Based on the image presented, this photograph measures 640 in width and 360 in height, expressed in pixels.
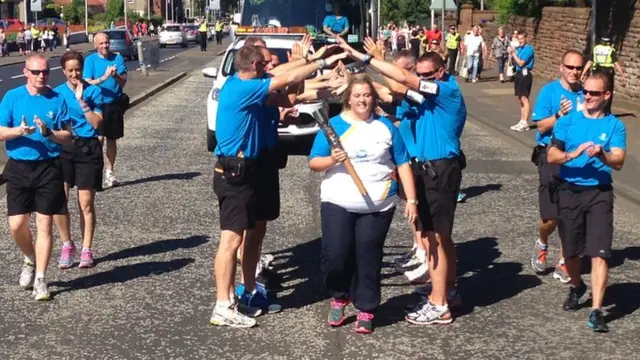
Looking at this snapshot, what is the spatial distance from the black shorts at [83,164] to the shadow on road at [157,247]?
622 millimetres

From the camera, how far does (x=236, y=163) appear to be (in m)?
6.69

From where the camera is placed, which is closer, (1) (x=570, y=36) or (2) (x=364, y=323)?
(2) (x=364, y=323)

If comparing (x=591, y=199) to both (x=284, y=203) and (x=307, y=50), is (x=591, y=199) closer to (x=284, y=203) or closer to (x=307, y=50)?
(x=307, y=50)

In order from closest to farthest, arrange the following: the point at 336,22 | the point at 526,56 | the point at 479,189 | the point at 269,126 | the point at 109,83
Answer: the point at 269,126, the point at 109,83, the point at 479,189, the point at 526,56, the point at 336,22

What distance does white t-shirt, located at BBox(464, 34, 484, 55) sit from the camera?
101ft

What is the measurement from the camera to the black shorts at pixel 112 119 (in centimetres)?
1208

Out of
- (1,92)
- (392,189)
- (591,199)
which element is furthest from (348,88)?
(1,92)

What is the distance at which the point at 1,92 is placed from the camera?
2783cm

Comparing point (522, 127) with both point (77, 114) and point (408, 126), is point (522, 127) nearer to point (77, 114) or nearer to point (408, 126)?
point (77, 114)

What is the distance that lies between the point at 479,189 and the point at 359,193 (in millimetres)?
6486

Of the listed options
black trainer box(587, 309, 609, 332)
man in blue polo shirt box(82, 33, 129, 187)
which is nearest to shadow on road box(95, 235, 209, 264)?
man in blue polo shirt box(82, 33, 129, 187)

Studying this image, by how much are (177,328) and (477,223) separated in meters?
4.58

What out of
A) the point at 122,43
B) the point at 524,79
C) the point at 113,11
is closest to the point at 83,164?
the point at 524,79

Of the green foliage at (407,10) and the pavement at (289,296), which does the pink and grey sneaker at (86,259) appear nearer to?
the pavement at (289,296)
